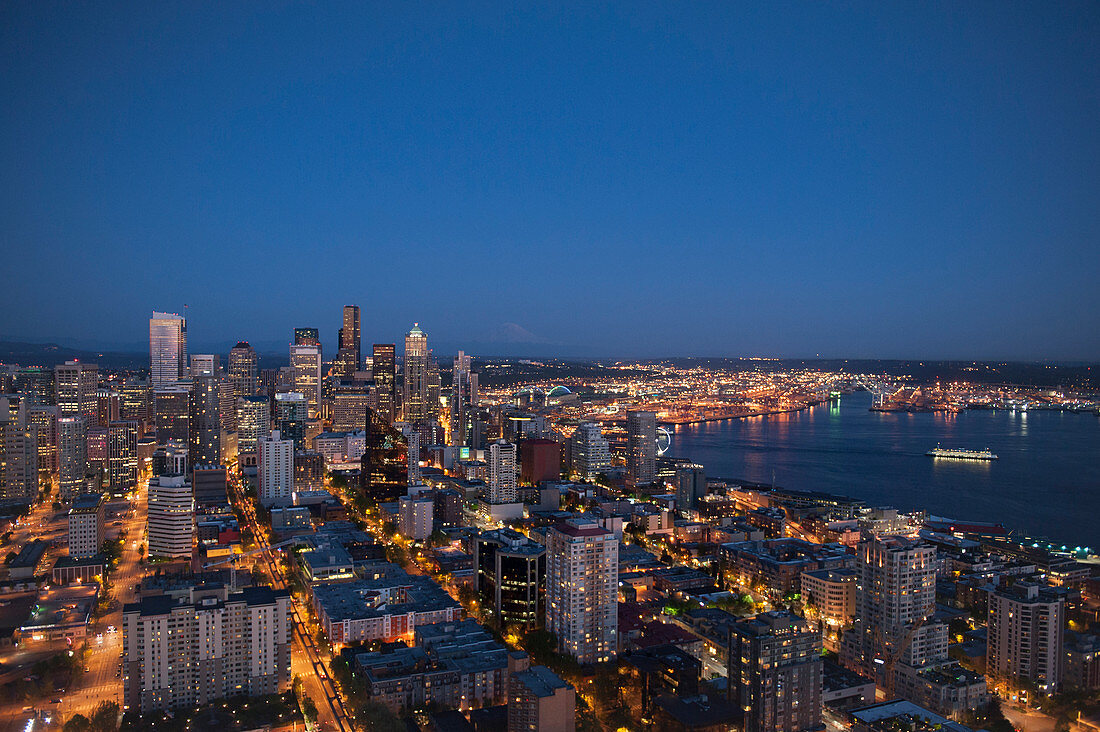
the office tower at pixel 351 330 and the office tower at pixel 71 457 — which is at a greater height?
the office tower at pixel 351 330

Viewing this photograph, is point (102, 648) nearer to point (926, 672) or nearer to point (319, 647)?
point (319, 647)

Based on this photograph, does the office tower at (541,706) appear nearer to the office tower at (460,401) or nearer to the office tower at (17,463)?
the office tower at (17,463)

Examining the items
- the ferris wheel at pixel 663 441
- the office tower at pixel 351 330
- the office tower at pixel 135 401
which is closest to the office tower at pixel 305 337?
the office tower at pixel 351 330

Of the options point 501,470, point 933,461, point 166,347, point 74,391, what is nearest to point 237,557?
point 501,470

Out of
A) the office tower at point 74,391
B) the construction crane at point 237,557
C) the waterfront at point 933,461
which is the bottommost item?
the construction crane at point 237,557

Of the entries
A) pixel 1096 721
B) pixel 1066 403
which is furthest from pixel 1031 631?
pixel 1066 403

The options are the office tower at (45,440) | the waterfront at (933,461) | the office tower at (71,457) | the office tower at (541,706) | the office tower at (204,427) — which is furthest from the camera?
the office tower at (204,427)

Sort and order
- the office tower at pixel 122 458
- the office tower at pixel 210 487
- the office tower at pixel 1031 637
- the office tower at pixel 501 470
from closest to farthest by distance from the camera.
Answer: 1. the office tower at pixel 1031 637
2. the office tower at pixel 210 487
3. the office tower at pixel 501 470
4. the office tower at pixel 122 458

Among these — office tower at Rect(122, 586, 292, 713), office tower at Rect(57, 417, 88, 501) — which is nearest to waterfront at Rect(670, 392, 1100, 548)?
office tower at Rect(122, 586, 292, 713)

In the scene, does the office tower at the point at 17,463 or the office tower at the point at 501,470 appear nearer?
the office tower at the point at 17,463
